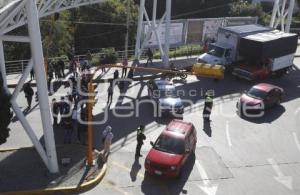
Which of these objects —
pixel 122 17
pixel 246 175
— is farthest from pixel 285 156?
pixel 122 17

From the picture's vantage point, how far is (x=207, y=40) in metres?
37.1

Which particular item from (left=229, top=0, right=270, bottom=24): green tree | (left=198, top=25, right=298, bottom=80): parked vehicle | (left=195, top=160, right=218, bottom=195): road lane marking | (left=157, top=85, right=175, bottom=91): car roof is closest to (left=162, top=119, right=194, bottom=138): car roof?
(left=195, top=160, right=218, bottom=195): road lane marking

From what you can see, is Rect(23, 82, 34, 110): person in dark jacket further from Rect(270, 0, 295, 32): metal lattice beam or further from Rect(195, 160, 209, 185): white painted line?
Rect(270, 0, 295, 32): metal lattice beam

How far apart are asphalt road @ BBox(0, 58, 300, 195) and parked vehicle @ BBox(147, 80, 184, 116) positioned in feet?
1.92

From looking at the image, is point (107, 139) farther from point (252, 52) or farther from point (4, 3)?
point (252, 52)

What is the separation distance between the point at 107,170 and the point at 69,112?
374cm

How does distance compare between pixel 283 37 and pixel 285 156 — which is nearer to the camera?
pixel 285 156

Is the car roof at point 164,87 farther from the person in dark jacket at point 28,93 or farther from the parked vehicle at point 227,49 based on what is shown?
the parked vehicle at point 227,49

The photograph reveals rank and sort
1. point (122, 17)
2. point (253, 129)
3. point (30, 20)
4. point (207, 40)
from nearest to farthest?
point (30, 20)
point (253, 129)
point (207, 40)
point (122, 17)

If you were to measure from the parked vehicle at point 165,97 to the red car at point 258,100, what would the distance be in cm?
358

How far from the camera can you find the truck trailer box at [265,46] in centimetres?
2970

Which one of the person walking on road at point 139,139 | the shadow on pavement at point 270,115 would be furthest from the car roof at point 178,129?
the shadow on pavement at point 270,115

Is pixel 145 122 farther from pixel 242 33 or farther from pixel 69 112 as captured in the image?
pixel 242 33

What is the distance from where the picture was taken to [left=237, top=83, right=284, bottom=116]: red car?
24188mm
